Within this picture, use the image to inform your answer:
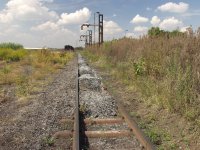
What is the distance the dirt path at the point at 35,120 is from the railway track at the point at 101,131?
28 cm

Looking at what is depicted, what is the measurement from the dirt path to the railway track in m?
0.28

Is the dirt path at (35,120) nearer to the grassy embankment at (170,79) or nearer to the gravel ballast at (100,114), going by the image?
the gravel ballast at (100,114)

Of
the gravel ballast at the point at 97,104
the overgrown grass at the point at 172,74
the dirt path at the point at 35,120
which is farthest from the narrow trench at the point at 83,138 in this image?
the overgrown grass at the point at 172,74

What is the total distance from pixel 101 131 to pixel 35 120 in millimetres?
1922

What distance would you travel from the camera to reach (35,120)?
820cm

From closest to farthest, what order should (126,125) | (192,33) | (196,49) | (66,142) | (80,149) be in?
1. (80,149)
2. (66,142)
3. (126,125)
4. (196,49)
5. (192,33)

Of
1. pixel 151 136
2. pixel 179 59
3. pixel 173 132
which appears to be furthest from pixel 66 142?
pixel 179 59

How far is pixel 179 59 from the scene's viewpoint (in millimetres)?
9297

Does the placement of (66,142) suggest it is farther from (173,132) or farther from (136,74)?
(136,74)

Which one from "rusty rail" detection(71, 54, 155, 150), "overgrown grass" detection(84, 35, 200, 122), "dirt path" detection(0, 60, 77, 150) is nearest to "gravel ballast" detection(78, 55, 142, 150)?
"rusty rail" detection(71, 54, 155, 150)

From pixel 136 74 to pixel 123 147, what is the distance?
7.32m

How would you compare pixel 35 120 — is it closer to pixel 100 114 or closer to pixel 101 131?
pixel 100 114

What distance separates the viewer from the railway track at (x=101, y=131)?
6173mm

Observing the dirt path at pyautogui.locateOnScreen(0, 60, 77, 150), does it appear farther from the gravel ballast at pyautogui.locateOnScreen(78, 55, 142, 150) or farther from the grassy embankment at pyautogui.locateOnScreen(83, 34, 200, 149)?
the grassy embankment at pyautogui.locateOnScreen(83, 34, 200, 149)
